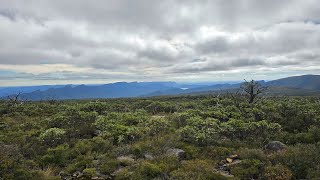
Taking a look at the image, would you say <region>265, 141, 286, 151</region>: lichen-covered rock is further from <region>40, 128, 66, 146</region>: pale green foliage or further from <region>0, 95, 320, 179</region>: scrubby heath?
<region>40, 128, 66, 146</region>: pale green foliage

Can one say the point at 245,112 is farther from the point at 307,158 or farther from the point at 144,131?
the point at 307,158

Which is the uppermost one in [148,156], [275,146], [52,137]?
[52,137]

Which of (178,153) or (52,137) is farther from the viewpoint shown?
(52,137)

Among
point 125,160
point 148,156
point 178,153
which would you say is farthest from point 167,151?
point 125,160

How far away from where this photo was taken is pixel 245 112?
104 feet

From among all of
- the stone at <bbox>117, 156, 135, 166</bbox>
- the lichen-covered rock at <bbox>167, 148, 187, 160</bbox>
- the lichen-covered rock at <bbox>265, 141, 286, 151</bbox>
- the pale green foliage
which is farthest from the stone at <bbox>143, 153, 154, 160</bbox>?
the lichen-covered rock at <bbox>265, 141, 286, 151</bbox>

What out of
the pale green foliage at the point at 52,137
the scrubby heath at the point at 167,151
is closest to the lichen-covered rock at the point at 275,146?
the scrubby heath at the point at 167,151

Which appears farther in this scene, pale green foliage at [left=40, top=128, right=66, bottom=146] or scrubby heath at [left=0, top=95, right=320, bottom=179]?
pale green foliage at [left=40, top=128, right=66, bottom=146]

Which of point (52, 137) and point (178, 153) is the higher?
point (52, 137)

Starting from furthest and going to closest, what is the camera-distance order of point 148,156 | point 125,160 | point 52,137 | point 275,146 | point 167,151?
point 52,137, point 167,151, point 275,146, point 148,156, point 125,160

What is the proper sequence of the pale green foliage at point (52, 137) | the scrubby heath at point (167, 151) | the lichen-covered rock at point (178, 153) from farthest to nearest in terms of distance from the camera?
the pale green foliage at point (52, 137)
the lichen-covered rock at point (178, 153)
the scrubby heath at point (167, 151)

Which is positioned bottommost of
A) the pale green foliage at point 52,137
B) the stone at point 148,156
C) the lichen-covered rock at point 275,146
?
the stone at point 148,156

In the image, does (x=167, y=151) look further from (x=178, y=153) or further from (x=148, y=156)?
(x=148, y=156)

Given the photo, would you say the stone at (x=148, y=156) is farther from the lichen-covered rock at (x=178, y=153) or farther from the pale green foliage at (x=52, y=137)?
the pale green foliage at (x=52, y=137)
